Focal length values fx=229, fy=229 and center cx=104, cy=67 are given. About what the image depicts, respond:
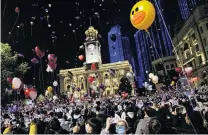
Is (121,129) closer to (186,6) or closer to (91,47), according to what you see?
(186,6)

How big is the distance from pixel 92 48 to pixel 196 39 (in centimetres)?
3853

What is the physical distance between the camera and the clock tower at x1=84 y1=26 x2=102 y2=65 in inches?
2699

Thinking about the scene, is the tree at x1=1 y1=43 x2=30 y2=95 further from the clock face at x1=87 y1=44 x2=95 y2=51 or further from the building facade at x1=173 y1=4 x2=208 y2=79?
the clock face at x1=87 y1=44 x2=95 y2=51

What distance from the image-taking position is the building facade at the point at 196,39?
1271 inches

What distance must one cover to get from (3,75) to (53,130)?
16.0 meters

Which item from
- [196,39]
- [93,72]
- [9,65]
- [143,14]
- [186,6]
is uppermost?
[186,6]

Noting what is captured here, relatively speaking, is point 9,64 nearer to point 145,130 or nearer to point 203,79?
point 145,130

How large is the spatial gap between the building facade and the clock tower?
30408mm

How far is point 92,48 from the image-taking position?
6956 centimetres

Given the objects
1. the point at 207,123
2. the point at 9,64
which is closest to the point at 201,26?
the point at 9,64

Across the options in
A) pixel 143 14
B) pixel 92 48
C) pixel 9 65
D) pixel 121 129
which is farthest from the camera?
pixel 92 48

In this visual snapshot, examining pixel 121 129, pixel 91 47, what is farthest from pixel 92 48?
pixel 121 129

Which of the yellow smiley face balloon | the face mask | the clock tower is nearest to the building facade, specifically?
the yellow smiley face balloon

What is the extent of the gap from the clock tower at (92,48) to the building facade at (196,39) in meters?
30.4
